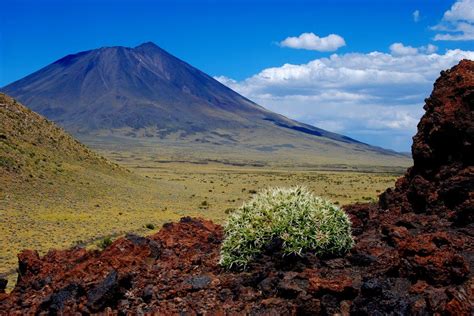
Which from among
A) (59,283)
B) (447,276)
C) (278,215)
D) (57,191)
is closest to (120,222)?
(57,191)

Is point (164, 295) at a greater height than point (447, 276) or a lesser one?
lesser

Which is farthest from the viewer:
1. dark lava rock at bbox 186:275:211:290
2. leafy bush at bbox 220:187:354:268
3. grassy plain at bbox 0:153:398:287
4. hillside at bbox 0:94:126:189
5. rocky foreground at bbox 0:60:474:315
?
hillside at bbox 0:94:126:189

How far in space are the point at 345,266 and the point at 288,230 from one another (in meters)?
1.04

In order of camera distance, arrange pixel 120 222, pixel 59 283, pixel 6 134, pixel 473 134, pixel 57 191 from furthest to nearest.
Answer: pixel 6 134 < pixel 57 191 < pixel 120 222 < pixel 473 134 < pixel 59 283

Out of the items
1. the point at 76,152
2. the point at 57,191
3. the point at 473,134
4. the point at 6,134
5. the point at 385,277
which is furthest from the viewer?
the point at 76,152

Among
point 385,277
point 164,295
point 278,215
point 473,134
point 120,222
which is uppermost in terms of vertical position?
point 473,134

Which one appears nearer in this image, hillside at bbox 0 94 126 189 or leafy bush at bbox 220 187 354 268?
leafy bush at bbox 220 187 354 268

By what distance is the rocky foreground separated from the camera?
22.4ft

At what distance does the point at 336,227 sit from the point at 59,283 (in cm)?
482

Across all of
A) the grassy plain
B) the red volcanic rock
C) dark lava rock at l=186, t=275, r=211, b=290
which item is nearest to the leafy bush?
dark lava rock at l=186, t=275, r=211, b=290

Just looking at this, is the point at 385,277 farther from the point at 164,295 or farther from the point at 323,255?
the point at 164,295

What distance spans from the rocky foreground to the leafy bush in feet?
0.69

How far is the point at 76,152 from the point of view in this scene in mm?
45812

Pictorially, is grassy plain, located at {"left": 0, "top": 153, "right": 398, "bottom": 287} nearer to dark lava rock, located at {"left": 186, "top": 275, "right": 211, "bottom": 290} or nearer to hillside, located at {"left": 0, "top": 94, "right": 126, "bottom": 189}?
hillside, located at {"left": 0, "top": 94, "right": 126, "bottom": 189}
